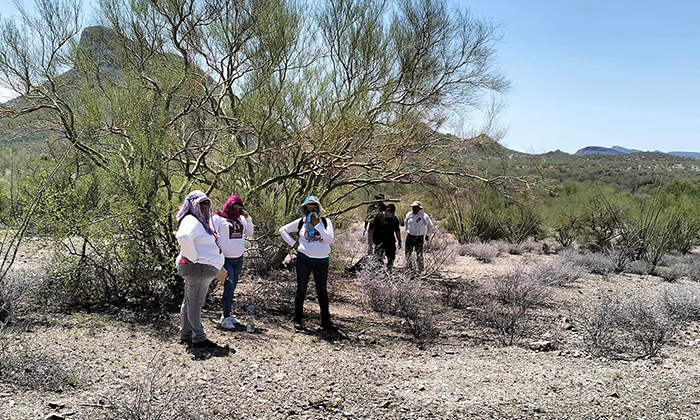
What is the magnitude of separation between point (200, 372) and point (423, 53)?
8406mm

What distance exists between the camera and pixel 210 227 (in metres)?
5.41

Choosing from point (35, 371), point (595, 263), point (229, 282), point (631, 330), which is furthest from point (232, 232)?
point (595, 263)

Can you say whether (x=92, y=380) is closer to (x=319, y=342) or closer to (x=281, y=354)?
A: (x=281, y=354)

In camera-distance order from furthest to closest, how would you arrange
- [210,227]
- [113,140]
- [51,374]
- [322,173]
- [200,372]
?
[322,173]
[113,140]
[210,227]
[200,372]
[51,374]

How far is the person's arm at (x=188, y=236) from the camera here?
507 cm

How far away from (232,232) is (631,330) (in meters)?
5.19

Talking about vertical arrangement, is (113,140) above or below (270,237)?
above

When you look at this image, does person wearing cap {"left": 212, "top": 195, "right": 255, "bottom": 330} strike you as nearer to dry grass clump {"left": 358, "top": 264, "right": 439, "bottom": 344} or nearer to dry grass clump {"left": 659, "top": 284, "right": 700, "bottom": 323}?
dry grass clump {"left": 358, "top": 264, "right": 439, "bottom": 344}

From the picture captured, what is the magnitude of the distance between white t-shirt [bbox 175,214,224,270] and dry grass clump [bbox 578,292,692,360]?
4.56m

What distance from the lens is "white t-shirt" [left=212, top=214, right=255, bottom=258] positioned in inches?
243

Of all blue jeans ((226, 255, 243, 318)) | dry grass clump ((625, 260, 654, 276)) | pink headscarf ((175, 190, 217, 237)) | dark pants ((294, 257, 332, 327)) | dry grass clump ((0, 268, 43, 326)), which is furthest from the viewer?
dry grass clump ((625, 260, 654, 276))

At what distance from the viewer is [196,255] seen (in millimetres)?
5195

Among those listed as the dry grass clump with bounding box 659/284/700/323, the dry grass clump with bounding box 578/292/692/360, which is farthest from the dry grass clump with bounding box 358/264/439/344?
the dry grass clump with bounding box 659/284/700/323

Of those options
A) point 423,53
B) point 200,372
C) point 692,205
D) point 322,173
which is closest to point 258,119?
point 322,173
